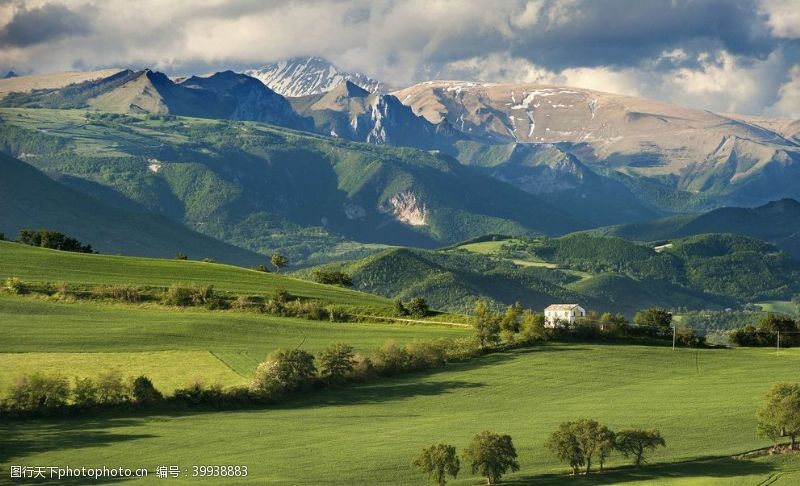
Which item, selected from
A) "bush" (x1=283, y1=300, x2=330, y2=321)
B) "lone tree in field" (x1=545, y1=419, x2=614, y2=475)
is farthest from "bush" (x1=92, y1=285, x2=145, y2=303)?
"lone tree in field" (x1=545, y1=419, x2=614, y2=475)

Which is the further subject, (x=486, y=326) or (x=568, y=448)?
(x=486, y=326)

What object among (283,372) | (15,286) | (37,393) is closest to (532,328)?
(283,372)

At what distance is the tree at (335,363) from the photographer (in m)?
137

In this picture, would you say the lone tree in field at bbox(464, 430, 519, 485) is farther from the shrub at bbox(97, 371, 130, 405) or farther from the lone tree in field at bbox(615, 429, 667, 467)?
the shrub at bbox(97, 371, 130, 405)

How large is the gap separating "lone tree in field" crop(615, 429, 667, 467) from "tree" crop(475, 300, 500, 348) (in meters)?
55.9

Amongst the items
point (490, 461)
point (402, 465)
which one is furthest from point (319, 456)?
point (490, 461)

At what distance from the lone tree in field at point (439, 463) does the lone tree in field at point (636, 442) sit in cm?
1660

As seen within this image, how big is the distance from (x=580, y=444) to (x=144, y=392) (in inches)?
1764

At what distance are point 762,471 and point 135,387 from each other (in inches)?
2393

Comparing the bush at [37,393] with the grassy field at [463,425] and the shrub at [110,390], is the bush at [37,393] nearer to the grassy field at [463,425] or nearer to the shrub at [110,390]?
the grassy field at [463,425]

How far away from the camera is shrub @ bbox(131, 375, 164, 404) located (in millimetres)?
119375

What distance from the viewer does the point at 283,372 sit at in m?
130

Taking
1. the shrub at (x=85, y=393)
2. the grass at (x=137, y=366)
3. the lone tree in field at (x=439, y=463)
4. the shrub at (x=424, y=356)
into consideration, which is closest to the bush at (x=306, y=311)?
the shrub at (x=424, y=356)

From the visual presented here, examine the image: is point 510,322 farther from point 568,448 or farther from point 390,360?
point 568,448
